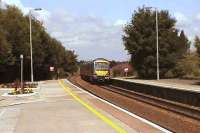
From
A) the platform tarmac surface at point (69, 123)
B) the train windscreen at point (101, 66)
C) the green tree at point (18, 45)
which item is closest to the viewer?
the platform tarmac surface at point (69, 123)

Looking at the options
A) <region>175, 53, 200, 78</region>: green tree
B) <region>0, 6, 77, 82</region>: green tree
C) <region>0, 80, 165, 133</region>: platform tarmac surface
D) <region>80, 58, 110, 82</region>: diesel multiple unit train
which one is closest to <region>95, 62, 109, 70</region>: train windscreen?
<region>80, 58, 110, 82</region>: diesel multiple unit train

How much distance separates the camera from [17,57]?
77.8 meters

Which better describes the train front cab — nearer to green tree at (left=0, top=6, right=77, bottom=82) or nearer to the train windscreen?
the train windscreen

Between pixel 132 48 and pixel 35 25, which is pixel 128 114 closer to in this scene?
pixel 132 48

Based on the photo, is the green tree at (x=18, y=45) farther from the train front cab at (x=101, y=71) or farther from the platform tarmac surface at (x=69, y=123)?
the platform tarmac surface at (x=69, y=123)

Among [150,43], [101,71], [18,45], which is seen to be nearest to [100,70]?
[101,71]

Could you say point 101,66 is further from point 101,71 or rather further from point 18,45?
point 18,45

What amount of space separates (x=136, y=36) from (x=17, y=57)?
55.9ft

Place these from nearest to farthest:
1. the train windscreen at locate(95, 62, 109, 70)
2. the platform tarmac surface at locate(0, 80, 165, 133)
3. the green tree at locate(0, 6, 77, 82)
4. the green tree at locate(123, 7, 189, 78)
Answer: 1. the platform tarmac surface at locate(0, 80, 165, 133)
2. the train windscreen at locate(95, 62, 109, 70)
3. the green tree at locate(0, 6, 77, 82)
4. the green tree at locate(123, 7, 189, 78)

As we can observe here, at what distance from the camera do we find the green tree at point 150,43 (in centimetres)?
7694

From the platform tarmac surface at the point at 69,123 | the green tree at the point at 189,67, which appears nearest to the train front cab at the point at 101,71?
the green tree at the point at 189,67

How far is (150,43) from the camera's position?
78.0 m

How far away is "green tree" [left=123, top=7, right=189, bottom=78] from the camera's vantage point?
7694 cm

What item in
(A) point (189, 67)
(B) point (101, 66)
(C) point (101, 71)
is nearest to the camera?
(C) point (101, 71)
